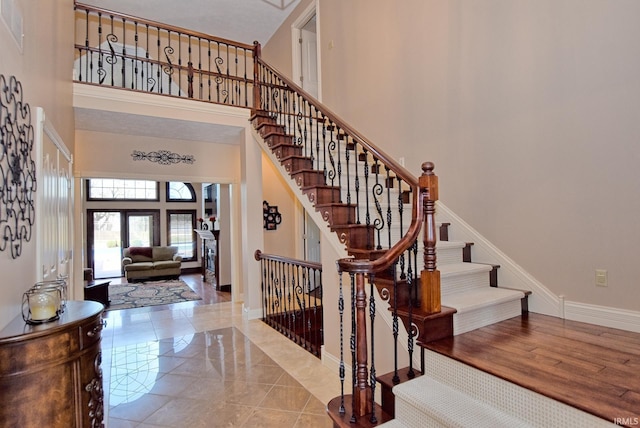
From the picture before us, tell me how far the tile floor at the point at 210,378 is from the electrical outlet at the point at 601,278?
2.22 metres

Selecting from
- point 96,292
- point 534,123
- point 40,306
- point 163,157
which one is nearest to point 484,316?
point 534,123

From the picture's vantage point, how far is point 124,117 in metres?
4.62

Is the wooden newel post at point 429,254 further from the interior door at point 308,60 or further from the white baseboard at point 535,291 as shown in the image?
the interior door at point 308,60

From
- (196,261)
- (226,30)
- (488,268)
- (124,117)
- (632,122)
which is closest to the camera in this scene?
(632,122)

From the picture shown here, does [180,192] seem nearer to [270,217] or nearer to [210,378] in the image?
[270,217]

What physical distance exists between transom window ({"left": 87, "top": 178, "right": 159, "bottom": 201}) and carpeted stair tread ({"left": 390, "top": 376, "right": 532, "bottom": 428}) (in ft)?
33.1

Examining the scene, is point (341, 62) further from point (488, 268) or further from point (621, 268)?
point (621, 268)

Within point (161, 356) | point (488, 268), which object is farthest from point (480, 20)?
point (161, 356)

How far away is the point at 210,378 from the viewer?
10.4 feet

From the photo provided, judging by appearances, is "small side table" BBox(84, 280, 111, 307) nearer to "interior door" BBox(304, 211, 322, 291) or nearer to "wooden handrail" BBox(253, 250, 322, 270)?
"wooden handrail" BBox(253, 250, 322, 270)

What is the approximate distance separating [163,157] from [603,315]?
5892mm

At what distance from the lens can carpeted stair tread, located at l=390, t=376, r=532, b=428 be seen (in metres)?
1.67

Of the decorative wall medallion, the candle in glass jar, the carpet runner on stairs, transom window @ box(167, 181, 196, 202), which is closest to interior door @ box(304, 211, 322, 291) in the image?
the decorative wall medallion

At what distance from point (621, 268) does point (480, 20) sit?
96.6 inches
